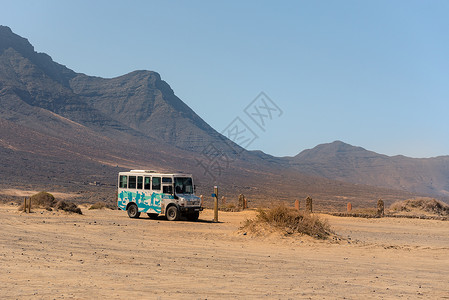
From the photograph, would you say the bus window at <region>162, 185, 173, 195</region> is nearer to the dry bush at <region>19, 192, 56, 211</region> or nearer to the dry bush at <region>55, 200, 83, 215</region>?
the dry bush at <region>55, 200, 83, 215</region>

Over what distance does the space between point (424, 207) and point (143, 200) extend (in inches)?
868

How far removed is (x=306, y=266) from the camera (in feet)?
42.7

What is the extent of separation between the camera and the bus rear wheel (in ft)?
85.5

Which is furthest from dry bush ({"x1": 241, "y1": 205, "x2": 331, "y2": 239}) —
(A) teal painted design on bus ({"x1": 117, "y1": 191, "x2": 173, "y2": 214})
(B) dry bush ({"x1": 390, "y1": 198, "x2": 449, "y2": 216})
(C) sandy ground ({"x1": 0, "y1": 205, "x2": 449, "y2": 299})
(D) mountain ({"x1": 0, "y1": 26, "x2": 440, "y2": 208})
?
(D) mountain ({"x1": 0, "y1": 26, "x2": 440, "y2": 208})

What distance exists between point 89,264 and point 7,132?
13399cm

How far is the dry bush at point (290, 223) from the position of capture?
19.0 meters

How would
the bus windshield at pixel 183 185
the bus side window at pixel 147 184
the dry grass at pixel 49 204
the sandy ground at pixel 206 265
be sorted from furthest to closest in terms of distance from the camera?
the dry grass at pixel 49 204, the bus side window at pixel 147 184, the bus windshield at pixel 183 185, the sandy ground at pixel 206 265

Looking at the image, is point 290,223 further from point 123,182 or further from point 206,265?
point 123,182

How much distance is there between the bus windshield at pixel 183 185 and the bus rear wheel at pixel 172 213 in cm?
89

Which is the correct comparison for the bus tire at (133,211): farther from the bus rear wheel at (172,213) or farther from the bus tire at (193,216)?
the bus tire at (193,216)

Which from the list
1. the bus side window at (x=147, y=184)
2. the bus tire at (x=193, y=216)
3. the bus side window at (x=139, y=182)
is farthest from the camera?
the bus side window at (x=139, y=182)

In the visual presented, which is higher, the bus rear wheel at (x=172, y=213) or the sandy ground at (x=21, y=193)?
the bus rear wheel at (x=172, y=213)

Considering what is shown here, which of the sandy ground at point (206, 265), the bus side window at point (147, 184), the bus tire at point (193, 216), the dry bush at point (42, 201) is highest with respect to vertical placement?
the bus side window at point (147, 184)

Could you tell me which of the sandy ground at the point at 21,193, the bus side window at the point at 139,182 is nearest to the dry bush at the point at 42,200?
the bus side window at the point at 139,182
